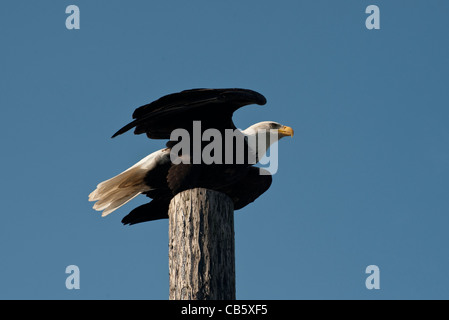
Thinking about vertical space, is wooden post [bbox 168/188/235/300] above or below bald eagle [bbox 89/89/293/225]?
below

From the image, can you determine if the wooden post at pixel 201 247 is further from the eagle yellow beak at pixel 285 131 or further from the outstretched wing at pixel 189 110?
the eagle yellow beak at pixel 285 131

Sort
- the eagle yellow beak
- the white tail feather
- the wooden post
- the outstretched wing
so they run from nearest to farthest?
the wooden post → the outstretched wing → the white tail feather → the eagle yellow beak

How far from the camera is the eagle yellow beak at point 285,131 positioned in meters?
7.72

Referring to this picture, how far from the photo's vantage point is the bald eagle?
6.61 meters

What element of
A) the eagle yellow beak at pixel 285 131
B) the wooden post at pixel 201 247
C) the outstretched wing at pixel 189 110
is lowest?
the wooden post at pixel 201 247

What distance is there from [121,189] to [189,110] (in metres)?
1.19

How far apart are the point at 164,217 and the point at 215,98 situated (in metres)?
1.32

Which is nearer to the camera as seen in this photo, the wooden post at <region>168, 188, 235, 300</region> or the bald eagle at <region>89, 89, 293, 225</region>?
the wooden post at <region>168, 188, 235, 300</region>

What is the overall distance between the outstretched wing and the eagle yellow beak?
2.41ft

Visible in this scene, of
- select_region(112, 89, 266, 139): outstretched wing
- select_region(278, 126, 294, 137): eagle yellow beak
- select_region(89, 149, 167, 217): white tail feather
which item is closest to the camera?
select_region(112, 89, 266, 139): outstretched wing

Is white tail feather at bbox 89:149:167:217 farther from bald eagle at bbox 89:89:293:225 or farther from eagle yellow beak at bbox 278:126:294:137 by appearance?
eagle yellow beak at bbox 278:126:294:137

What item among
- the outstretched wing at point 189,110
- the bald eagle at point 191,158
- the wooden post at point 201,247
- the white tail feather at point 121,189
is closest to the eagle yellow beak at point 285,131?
the bald eagle at point 191,158

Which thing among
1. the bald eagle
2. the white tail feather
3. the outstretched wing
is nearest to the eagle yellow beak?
the bald eagle
